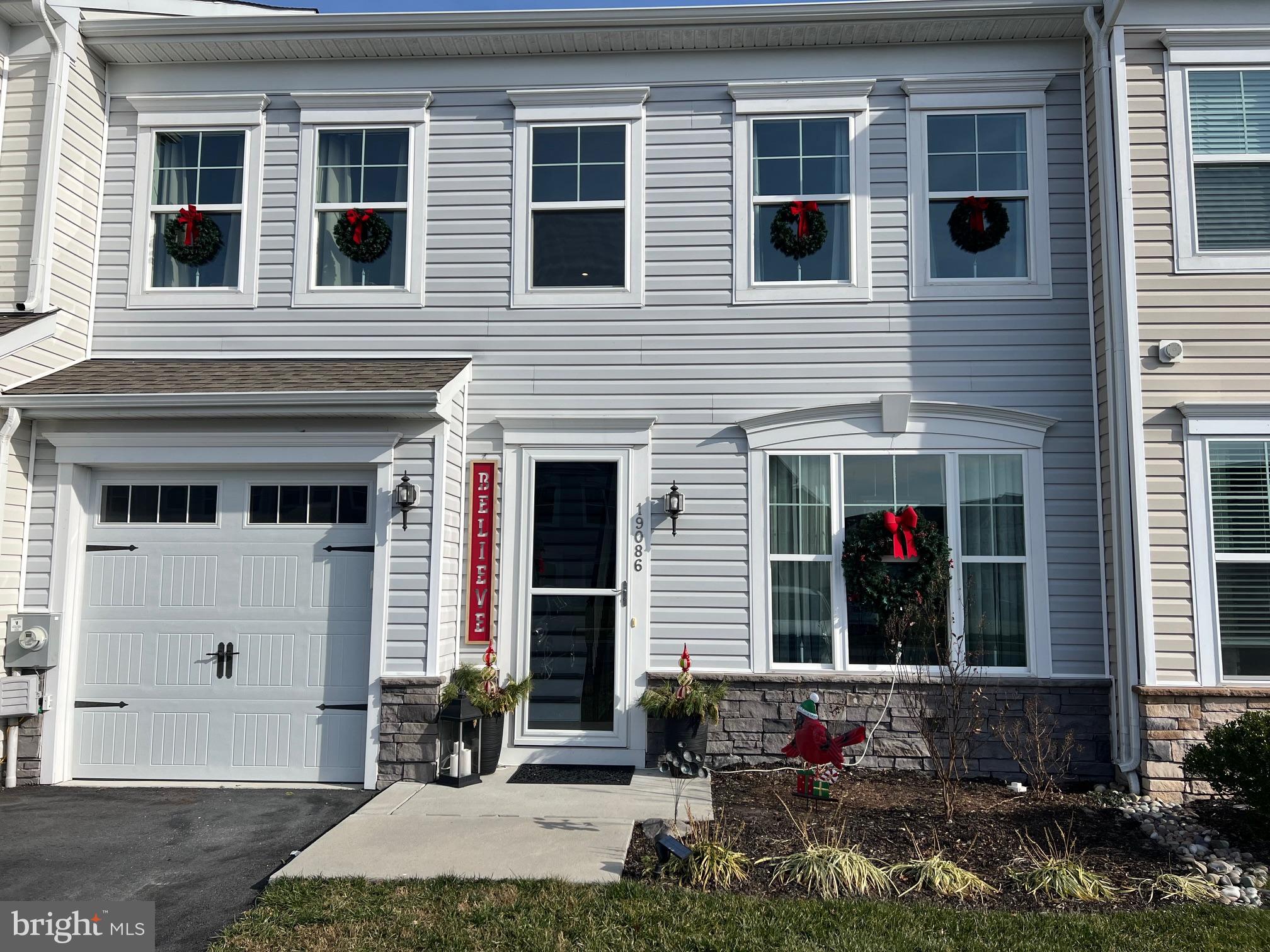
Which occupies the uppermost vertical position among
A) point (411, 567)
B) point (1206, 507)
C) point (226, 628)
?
point (1206, 507)

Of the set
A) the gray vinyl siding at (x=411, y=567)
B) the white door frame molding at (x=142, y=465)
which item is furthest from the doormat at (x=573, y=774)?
the white door frame molding at (x=142, y=465)

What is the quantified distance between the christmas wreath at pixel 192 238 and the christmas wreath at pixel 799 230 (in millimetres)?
5028

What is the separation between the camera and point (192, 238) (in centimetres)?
838

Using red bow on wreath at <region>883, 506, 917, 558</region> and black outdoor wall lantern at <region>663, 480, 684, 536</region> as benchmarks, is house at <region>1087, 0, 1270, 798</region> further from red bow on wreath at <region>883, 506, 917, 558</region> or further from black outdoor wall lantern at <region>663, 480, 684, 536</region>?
black outdoor wall lantern at <region>663, 480, 684, 536</region>

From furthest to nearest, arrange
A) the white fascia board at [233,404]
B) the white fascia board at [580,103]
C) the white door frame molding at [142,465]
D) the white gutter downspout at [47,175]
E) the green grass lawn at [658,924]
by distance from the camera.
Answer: the white fascia board at [580,103] → the white gutter downspout at [47,175] → the white door frame molding at [142,465] → the white fascia board at [233,404] → the green grass lawn at [658,924]

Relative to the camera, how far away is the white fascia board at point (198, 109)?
8398mm

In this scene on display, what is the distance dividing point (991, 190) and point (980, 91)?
85 centimetres

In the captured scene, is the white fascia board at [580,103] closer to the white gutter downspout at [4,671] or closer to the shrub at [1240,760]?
the white gutter downspout at [4,671]

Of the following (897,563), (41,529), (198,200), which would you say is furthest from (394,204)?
(897,563)

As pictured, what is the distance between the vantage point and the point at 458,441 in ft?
25.7

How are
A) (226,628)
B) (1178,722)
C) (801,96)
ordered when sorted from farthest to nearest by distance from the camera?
1. (801,96)
2. (226,628)
3. (1178,722)

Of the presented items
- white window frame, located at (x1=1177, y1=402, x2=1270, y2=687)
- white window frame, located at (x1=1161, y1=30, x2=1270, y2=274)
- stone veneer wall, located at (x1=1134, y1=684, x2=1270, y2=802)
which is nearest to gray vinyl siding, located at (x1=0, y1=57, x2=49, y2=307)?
white window frame, located at (x1=1161, y1=30, x2=1270, y2=274)

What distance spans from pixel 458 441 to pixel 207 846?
351 centimetres

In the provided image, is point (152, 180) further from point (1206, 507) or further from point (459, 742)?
point (1206, 507)
